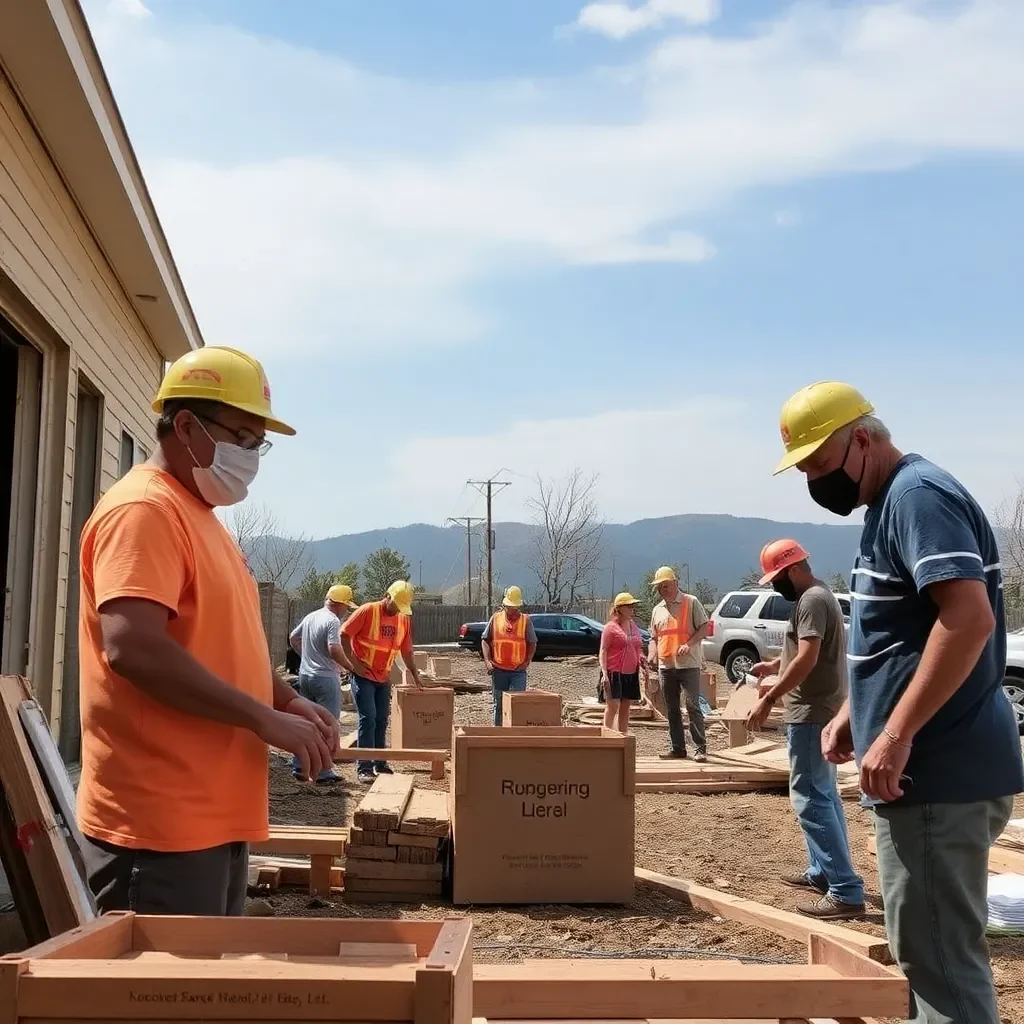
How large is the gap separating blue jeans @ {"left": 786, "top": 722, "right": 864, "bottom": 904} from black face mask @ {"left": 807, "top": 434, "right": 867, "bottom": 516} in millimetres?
3130

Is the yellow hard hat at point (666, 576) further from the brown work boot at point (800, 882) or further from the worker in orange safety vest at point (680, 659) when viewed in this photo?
the brown work boot at point (800, 882)

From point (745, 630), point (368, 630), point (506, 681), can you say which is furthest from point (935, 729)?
point (745, 630)

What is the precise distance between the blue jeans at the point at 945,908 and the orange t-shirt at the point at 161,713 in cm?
174

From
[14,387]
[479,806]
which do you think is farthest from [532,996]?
[14,387]

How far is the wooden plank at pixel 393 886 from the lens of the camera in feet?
21.2

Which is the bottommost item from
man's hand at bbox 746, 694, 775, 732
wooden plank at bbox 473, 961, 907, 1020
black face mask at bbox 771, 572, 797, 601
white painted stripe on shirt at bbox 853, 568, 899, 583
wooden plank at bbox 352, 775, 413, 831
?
wooden plank at bbox 352, 775, 413, 831

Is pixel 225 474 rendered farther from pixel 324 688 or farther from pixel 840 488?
pixel 324 688

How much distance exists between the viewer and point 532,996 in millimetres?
2443

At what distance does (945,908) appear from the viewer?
9.39 feet

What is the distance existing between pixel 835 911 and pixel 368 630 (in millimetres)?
5797

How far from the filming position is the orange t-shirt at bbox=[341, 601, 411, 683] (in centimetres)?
1066

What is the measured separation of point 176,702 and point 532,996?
1.05 metres

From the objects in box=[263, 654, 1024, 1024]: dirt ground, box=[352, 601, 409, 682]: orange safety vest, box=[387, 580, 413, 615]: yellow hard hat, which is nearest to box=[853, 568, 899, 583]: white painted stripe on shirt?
box=[263, 654, 1024, 1024]: dirt ground

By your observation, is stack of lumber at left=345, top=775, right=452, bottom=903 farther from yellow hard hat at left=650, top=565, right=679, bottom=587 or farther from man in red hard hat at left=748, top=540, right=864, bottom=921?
yellow hard hat at left=650, top=565, right=679, bottom=587
